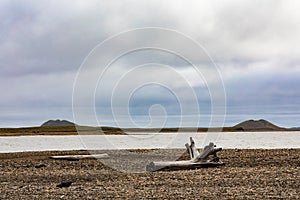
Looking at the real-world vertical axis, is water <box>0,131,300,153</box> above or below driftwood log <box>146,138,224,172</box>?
above

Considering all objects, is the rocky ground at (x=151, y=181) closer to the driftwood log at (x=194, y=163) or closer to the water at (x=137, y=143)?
the driftwood log at (x=194, y=163)

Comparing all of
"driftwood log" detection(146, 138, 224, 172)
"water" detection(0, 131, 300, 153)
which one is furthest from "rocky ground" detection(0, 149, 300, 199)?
"water" detection(0, 131, 300, 153)

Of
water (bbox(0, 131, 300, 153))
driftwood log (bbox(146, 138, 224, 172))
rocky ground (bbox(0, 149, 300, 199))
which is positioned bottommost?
rocky ground (bbox(0, 149, 300, 199))

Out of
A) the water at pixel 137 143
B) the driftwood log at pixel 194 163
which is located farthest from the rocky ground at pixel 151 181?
the water at pixel 137 143

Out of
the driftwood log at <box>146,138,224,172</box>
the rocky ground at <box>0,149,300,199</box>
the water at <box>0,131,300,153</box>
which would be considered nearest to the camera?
the rocky ground at <box>0,149,300,199</box>

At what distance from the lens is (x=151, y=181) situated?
55.3 ft

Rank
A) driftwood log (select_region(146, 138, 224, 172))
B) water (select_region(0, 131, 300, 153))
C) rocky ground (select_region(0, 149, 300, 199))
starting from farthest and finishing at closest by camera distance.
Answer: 1. water (select_region(0, 131, 300, 153))
2. driftwood log (select_region(146, 138, 224, 172))
3. rocky ground (select_region(0, 149, 300, 199))

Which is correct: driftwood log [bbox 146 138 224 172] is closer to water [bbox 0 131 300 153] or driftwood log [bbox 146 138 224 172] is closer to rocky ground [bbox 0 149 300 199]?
rocky ground [bbox 0 149 300 199]

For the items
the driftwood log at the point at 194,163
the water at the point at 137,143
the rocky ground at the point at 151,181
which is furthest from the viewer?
the water at the point at 137,143

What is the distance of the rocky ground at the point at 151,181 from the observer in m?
14.4

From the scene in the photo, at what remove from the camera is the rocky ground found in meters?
14.4

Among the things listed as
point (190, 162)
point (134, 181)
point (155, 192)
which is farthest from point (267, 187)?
point (190, 162)

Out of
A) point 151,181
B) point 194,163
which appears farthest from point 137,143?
point 151,181

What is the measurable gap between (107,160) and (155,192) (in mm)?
10850
